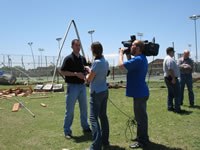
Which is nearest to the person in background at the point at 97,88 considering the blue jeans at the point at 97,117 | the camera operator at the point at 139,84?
the blue jeans at the point at 97,117

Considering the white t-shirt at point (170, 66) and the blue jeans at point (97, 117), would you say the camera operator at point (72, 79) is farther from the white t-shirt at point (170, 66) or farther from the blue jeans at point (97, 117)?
the white t-shirt at point (170, 66)

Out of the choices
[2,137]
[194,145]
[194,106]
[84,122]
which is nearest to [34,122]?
[2,137]

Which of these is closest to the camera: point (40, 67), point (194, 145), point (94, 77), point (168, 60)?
point (94, 77)

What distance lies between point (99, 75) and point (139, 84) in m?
0.72

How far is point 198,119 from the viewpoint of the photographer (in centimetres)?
528

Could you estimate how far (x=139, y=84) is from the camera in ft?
11.7

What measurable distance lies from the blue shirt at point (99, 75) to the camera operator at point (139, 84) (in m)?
0.30

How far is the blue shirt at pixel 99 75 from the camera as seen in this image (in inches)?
132

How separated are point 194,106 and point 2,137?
5.74m

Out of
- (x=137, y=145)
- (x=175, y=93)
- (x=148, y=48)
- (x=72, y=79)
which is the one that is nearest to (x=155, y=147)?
(x=137, y=145)

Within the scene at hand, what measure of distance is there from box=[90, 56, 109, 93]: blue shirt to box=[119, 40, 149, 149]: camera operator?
1.00 ft

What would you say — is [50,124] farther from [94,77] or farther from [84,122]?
[94,77]

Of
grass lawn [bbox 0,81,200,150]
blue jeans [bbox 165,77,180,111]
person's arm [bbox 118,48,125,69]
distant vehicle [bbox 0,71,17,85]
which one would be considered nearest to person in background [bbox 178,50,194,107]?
grass lawn [bbox 0,81,200,150]

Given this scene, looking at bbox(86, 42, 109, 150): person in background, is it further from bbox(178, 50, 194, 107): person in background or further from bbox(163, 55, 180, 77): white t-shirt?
bbox(178, 50, 194, 107): person in background
